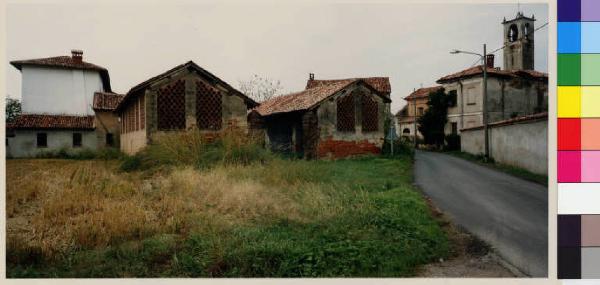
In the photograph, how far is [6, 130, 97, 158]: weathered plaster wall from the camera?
58.3ft

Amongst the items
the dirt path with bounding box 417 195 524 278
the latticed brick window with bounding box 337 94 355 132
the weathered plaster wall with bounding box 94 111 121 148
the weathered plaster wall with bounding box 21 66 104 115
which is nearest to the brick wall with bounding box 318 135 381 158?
the latticed brick window with bounding box 337 94 355 132

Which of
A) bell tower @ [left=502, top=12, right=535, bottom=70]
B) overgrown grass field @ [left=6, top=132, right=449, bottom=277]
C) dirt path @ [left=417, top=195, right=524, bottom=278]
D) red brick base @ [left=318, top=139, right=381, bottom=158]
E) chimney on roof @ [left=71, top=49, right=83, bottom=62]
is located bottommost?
dirt path @ [left=417, top=195, right=524, bottom=278]

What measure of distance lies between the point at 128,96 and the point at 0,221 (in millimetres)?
9448

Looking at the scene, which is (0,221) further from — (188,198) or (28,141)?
(28,141)

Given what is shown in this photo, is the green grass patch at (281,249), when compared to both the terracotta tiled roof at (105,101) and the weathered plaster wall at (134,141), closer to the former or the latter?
the weathered plaster wall at (134,141)

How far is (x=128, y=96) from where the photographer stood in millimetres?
14688

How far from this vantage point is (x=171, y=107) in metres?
13.1

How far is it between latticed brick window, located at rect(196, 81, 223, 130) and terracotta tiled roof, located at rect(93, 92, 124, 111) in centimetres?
1142

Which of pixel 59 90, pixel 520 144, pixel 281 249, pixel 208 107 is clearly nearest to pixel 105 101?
pixel 59 90

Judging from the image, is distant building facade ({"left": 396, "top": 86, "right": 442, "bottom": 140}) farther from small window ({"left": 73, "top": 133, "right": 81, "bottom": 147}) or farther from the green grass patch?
the green grass patch

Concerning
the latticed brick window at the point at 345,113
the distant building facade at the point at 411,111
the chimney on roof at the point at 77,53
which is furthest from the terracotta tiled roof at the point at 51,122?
the distant building facade at the point at 411,111

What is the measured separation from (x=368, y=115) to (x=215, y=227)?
11607mm

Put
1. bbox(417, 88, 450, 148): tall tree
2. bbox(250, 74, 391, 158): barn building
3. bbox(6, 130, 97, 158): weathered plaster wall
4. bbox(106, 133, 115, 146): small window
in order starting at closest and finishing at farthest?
bbox(250, 74, 391, 158): barn building → bbox(6, 130, 97, 158): weathered plaster wall → bbox(417, 88, 450, 148): tall tree → bbox(106, 133, 115, 146): small window
